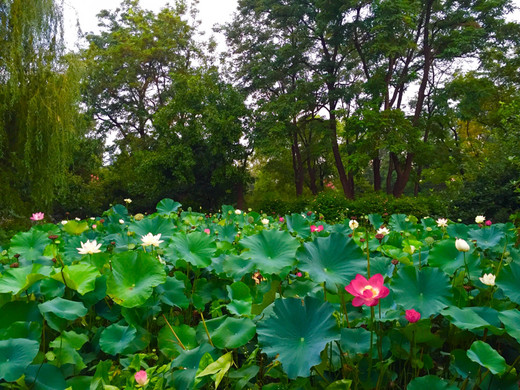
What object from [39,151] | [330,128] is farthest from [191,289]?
[330,128]

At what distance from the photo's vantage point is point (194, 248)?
110 centimetres

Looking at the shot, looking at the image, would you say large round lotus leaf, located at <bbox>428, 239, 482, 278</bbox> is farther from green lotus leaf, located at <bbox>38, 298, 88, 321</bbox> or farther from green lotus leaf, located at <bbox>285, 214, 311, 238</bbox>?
green lotus leaf, located at <bbox>38, 298, 88, 321</bbox>

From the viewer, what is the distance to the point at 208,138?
39.0 feet

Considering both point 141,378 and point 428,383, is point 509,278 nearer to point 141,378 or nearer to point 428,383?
point 428,383

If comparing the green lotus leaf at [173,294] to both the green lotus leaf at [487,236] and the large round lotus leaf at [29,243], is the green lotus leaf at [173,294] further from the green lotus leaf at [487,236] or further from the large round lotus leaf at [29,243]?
the green lotus leaf at [487,236]

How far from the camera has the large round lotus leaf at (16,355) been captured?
2.07 ft

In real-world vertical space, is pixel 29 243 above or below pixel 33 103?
below

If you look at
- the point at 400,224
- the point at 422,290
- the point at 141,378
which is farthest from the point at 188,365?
the point at 400,224

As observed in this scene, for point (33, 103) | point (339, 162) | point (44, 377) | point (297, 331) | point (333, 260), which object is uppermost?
point (33, 103)

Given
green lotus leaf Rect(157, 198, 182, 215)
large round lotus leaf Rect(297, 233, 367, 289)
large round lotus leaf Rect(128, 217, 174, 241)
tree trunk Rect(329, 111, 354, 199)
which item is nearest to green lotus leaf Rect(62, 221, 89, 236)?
large round lotus leaf Rect(128, 217, 174, 241)

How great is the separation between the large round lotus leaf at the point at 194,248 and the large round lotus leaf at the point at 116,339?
0.28 metres

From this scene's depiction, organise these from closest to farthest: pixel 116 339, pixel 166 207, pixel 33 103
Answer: pixel 116 339, pixel 166 207, pixel 33 103

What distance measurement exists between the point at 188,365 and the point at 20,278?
0.50m

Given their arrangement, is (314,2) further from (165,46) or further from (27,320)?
(27,320)
